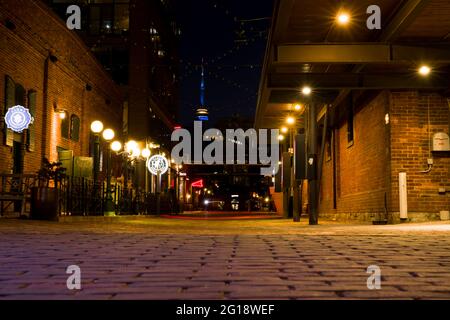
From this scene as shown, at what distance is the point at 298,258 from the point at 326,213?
725 inches

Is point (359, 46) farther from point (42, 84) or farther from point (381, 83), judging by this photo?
point (42, 84)

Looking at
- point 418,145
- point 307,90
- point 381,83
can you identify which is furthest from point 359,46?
point 418,145

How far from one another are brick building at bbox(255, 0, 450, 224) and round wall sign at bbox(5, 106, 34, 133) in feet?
23.0

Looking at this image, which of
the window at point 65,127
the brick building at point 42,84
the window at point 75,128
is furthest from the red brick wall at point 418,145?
the window at point 75,128

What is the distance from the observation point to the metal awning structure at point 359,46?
12.1 meters

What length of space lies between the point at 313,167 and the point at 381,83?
2663mm

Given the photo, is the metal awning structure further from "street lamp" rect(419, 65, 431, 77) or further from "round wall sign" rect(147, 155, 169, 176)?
"round wall sign" rect(147, 155, 169, 176)

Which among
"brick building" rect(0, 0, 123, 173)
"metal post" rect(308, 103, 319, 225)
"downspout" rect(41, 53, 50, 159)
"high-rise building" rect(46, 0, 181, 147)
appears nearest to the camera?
"metal post" rect(308, 103, 319, 225)

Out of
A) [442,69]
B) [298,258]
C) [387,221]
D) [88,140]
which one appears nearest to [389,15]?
[442,69]

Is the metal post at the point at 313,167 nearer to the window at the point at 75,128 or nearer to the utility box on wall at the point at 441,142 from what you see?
the utility box on wall at the point at 441,142

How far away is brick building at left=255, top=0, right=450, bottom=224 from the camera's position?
12.6 meters

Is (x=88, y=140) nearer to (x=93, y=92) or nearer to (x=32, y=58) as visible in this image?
(x=93, y=92)

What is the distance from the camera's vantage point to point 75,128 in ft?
81.8

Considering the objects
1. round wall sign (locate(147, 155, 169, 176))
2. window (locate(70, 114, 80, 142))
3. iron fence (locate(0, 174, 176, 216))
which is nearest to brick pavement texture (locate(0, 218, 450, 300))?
iron fence (locate(0, 174, 176, 216))
